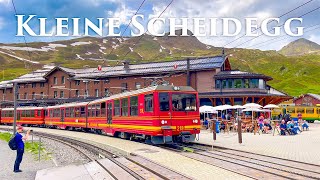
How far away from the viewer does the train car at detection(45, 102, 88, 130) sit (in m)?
33.7

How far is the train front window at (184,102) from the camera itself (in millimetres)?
18578

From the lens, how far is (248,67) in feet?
576

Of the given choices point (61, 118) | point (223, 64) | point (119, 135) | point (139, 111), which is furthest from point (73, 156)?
point (223, 64)

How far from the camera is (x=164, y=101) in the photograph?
1822cm

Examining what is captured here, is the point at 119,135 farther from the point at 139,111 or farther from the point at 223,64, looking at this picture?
the point at 223,64

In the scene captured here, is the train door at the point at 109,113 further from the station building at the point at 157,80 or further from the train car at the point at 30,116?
the train car at the point at 30,116

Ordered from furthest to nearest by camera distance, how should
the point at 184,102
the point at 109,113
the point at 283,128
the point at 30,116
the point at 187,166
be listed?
the point at 30,116 → the point at 283,128 → the point at 109,113 → the point at 184,102 → the point at 187,166

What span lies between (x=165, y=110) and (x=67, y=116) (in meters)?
22.7

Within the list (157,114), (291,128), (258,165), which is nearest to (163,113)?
(157,114)

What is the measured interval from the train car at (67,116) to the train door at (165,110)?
1568cm

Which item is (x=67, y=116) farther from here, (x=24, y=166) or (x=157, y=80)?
(x=24, y=166)

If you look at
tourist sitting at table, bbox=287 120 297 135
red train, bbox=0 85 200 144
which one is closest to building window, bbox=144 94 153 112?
red train, bbox=0 85 200 144

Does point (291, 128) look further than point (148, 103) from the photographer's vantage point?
Yes

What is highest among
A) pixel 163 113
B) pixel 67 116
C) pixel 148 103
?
pixel 148 103
